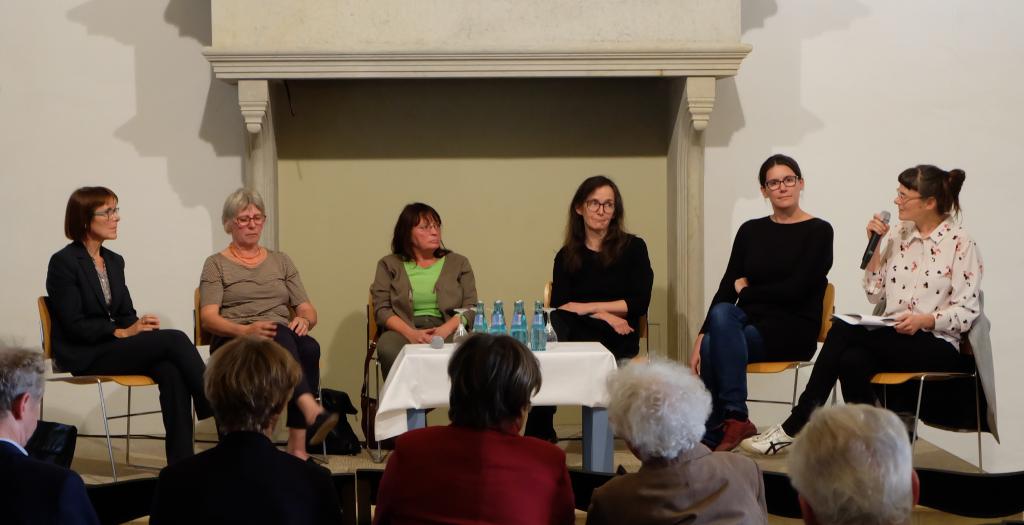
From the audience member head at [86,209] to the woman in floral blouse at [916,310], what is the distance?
272 cm

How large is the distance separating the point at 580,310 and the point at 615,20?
135cm

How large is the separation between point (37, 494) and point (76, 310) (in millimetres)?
2567

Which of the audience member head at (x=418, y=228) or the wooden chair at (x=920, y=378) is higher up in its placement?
the audience member head at (x=418, y=228)

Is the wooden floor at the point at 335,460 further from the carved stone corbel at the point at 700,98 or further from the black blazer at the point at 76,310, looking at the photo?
the carved stone corbel at the point at 700,98

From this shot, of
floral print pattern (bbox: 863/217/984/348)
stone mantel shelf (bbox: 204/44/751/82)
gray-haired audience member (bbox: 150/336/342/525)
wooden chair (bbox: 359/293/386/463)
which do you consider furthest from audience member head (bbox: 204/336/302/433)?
stone mantel shelf (bbox: 204/44/751/82)

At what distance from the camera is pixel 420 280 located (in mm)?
5090

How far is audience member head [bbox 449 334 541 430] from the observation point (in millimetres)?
2371

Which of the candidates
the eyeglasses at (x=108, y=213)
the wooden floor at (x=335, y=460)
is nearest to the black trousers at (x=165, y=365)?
the wooden floor at (x=335, y=460)

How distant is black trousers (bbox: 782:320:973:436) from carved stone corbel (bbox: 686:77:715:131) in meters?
1.24

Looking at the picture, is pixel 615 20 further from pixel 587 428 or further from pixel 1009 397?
pixel 1009 397

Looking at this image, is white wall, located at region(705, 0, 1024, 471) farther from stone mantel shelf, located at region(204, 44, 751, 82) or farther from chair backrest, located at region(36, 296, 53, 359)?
chair backrest, located at region(36, 296, 53, 359)

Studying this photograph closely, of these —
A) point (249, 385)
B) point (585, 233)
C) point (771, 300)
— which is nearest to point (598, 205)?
point (585, 233)

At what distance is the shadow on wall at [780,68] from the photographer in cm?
566

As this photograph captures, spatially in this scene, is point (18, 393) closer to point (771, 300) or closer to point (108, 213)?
point (108, 213)
